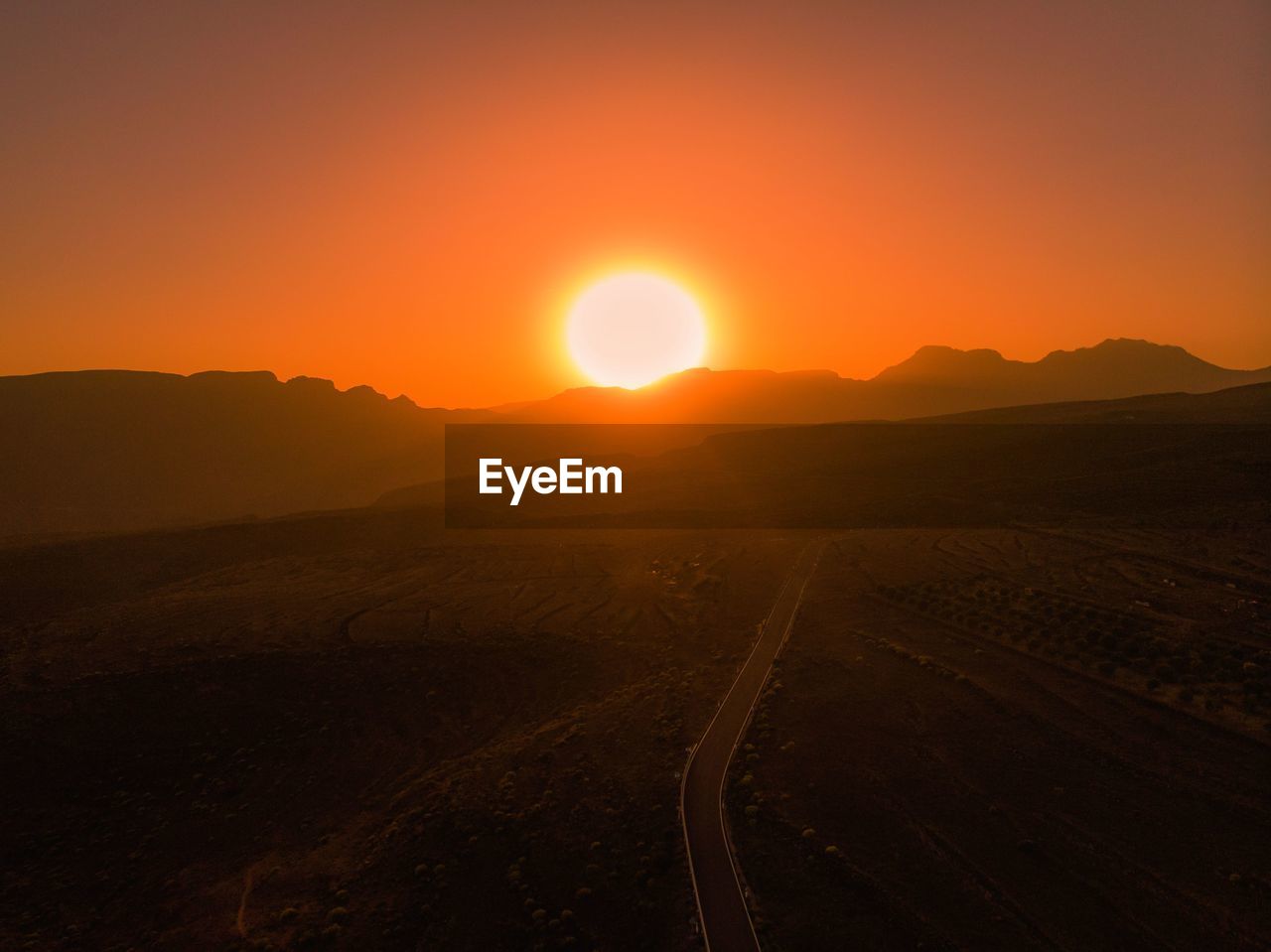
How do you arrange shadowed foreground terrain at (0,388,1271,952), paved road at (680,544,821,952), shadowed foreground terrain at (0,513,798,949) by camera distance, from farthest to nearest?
shadowed foreground terrain at (0,513,798,949) < shadowed foreground terrain at (0,388,1271,952) < paved road at (680,544,821,952)

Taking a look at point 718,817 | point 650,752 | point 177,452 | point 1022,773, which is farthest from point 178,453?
point 1022,773

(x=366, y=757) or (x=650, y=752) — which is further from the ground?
(x=650, y=752)

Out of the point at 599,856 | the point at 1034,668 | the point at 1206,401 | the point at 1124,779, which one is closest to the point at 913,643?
the point at 1034,668

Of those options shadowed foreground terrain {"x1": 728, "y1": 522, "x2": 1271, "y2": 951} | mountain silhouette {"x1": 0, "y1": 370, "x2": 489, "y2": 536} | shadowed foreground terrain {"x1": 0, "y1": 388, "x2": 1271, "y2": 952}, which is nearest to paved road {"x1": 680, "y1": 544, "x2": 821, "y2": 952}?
shadowed foreground terrain {"x1": 0, "y1": 388, "x2": 1271, "y2": 952}

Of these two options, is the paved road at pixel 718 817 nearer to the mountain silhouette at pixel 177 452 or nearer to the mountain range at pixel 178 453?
the mountain silhouette at pixel 177 452

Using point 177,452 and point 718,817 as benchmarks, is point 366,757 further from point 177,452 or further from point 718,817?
point 177,452

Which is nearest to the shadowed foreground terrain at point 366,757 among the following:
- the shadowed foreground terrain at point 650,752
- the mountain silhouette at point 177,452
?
the shadowed foreground terrain at point 650,752

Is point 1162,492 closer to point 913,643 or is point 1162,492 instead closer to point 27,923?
point 913,643

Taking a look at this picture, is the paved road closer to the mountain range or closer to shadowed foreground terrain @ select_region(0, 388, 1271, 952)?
shadowed foreground terrain @ select_region(0, 388, 1271, 952)
